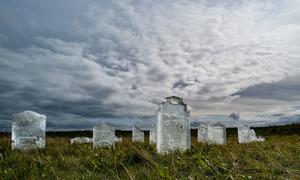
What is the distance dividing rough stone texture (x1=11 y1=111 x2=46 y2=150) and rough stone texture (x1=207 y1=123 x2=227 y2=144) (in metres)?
7.44

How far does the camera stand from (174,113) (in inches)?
361

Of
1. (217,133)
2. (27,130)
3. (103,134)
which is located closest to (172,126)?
(103,134)

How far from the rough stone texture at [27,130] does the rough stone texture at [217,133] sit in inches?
293

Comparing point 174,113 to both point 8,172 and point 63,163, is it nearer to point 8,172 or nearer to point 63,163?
point 63,163

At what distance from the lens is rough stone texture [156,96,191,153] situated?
9.02 metres

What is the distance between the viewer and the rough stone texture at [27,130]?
11430mm

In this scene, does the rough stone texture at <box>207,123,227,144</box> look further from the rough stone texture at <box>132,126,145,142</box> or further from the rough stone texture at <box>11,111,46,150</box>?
the rough stone texture at <box>11,111,46,150</box>

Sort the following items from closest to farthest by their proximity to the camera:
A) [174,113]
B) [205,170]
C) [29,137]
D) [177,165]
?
[205,170]
[177,165]
[174,113]
[29,137]

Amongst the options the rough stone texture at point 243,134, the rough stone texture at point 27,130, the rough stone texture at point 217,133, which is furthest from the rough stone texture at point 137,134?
the rough stone texture at point 27,130

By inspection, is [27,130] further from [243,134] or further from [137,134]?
[243,134]

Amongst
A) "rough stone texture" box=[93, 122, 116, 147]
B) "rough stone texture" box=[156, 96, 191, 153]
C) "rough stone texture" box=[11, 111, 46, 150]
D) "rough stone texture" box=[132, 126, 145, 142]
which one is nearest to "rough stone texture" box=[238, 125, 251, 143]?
"rough stone texture" box=[132, 126, 145, 142]

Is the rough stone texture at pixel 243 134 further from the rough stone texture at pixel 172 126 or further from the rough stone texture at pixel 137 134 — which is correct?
the rough stone texture at pixel 172 126

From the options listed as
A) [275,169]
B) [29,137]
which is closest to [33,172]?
[275,169]

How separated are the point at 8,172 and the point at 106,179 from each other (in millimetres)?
1898
